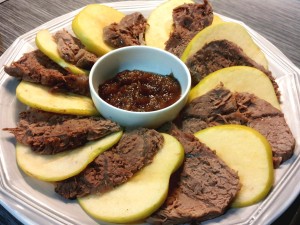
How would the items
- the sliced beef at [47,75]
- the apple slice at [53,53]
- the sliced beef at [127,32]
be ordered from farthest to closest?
the sliced beef at [127,32], the apple slice at [53,53], the sliced beef at [47,75]

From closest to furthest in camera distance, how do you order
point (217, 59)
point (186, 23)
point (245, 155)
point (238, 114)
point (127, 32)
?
point (245, 155) → point (238, 114) → point (217, 59) → point (127, 32) → point (186, 23)

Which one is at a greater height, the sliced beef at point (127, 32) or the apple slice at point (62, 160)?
the sliced beef at point (127, 32)

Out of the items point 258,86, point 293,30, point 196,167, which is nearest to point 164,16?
point 258,86

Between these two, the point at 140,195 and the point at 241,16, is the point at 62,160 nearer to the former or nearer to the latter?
the point at 140,195

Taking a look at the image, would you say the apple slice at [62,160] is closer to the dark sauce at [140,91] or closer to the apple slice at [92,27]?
the dark sauce at [140,91]

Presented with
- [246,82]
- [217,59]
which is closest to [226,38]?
[217,59]

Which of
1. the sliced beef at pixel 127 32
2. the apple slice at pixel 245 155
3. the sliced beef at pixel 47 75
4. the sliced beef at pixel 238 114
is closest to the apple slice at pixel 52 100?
the sliced beef at pixel 47 75
